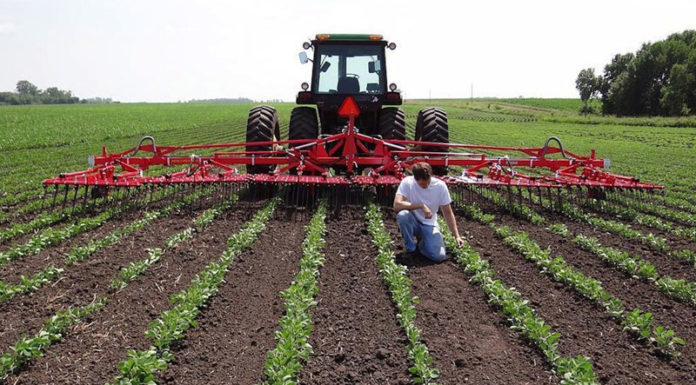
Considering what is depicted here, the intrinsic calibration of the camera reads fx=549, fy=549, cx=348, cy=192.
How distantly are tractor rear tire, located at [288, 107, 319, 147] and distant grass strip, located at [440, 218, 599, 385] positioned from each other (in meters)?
3.97

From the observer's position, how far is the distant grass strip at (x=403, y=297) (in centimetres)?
331

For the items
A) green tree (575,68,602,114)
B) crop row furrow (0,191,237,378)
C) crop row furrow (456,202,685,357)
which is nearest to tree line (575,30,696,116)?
green tree (575,68,602,114)

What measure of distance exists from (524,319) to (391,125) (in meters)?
5.52

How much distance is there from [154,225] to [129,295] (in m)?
2.33

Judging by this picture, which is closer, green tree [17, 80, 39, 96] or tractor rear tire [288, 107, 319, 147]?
tractor rear tire [288, 107, 319, 147]

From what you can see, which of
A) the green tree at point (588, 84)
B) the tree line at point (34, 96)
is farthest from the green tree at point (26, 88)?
the green tree at point (588, 84)

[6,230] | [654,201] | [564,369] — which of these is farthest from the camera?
[654,201]

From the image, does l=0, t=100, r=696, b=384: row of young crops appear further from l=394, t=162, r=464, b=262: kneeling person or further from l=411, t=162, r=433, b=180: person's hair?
l=411, t=162, r=433, b=180: person's hair

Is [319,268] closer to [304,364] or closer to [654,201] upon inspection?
[304,364]

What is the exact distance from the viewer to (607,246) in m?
6.10

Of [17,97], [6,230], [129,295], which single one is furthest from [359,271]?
[17,97]

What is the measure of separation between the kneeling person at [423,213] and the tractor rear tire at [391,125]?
3.52 meters

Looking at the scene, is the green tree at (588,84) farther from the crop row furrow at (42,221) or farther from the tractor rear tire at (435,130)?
the crop row furrow at (42,221)

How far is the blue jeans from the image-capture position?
18.1 feet
